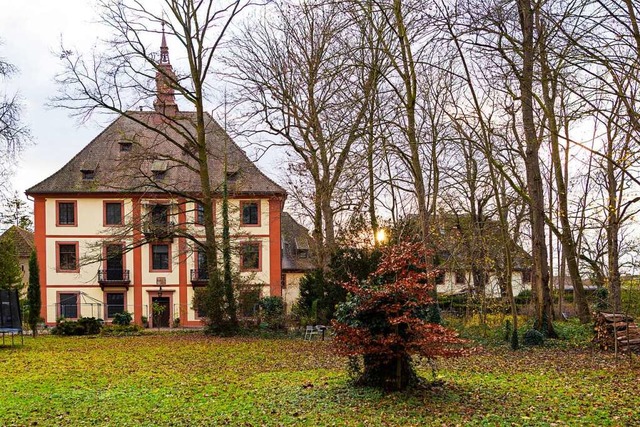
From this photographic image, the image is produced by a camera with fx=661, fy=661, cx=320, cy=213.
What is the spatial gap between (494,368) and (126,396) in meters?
6.64

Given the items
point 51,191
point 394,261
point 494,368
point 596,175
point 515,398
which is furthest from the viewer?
point 51,191

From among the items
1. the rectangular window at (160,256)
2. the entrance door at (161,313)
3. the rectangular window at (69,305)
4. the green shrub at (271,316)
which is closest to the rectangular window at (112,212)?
the rectangular window at (160,256)

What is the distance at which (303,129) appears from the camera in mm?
26047

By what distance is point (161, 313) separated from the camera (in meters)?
36.5

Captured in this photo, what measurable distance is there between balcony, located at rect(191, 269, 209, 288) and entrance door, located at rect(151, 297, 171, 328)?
6.01ft

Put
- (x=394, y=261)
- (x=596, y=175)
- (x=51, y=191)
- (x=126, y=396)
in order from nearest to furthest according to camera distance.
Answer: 1. (x=394, y=261)
2. (x=126, y=396)
3. (x=596, y=175)
4. (x=51, y=191)

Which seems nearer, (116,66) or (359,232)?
(359,232)

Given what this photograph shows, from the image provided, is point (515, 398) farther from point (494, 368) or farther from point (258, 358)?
point (258, 358)

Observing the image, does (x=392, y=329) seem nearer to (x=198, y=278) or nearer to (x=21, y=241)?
(x=198, y=278)

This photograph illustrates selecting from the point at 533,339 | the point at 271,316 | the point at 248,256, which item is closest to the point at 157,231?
the point at 271,316

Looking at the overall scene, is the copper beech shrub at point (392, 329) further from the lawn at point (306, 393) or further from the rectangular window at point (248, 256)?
the rectangular window at point (248, 256)

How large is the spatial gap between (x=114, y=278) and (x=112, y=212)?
3.69 meters

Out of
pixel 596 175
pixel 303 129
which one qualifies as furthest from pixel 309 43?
pixel 596 175

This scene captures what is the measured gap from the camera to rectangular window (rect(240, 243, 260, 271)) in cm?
2696
